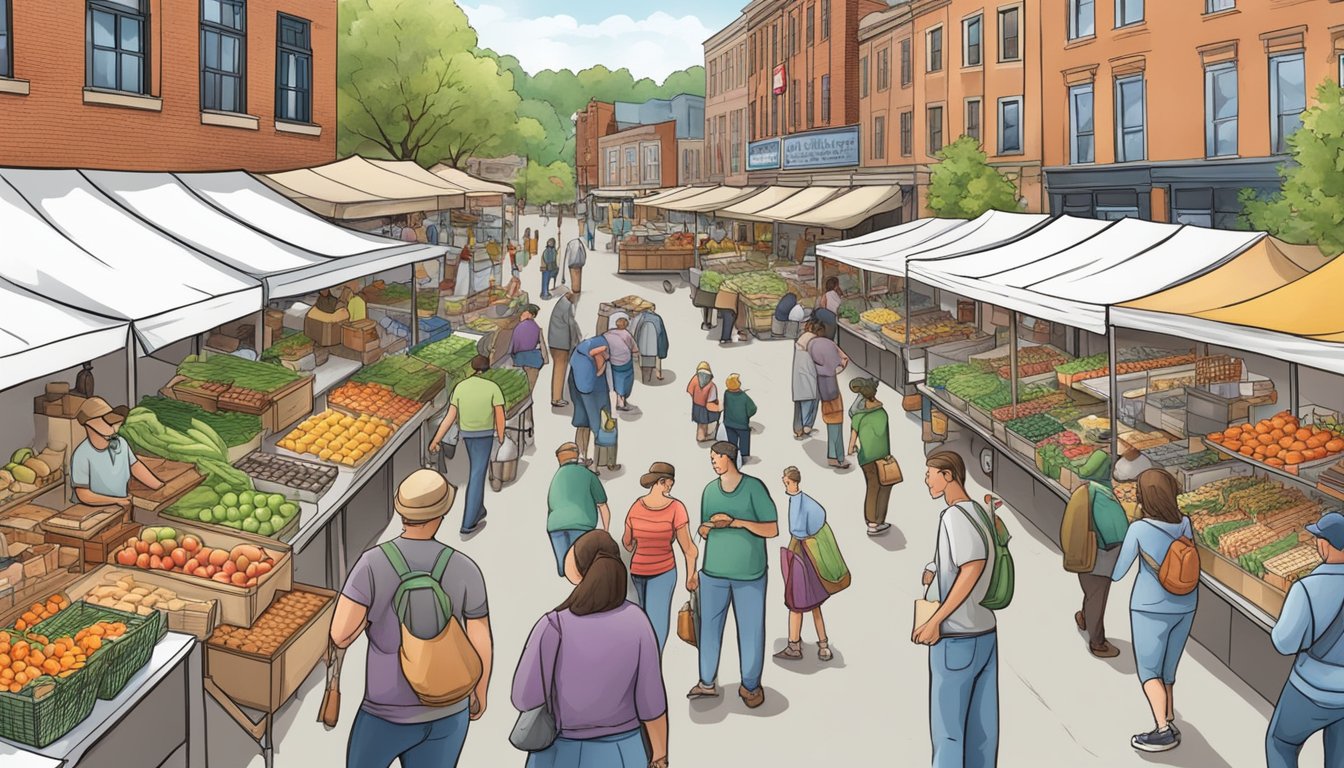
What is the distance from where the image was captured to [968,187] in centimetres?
2281

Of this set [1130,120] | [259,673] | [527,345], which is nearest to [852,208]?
[1130,120]

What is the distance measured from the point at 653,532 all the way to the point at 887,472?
4369 millimetres

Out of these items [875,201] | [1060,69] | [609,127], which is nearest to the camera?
[1060,69]

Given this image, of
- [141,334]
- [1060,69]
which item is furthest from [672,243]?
[141,334]

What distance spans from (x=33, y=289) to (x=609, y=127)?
86629 mm

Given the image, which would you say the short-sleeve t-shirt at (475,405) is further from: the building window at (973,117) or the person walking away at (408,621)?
the building window at (973,117)

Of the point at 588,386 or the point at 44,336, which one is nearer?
the point at 44,336

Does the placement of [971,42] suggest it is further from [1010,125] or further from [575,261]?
[575,261]

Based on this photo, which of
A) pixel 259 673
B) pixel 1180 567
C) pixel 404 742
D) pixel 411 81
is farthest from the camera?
pixel 411 81

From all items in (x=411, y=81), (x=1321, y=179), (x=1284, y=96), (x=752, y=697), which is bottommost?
(x=752, y=697)

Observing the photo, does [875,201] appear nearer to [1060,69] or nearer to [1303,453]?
[1060,69]

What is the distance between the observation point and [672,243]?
132 ft

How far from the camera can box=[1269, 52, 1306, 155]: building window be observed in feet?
56.9

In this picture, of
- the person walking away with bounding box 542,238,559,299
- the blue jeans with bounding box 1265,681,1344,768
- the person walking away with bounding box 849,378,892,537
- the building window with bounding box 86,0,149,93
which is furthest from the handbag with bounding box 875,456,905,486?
the person walking away with bounding box 542,238,559,299
